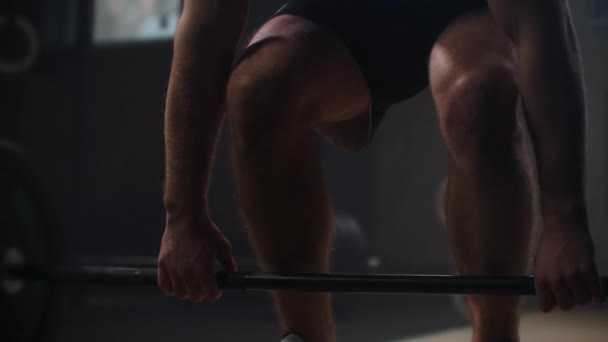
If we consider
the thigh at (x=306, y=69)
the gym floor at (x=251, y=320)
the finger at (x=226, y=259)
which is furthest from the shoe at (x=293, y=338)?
the gym floor at (x=251, y=320)

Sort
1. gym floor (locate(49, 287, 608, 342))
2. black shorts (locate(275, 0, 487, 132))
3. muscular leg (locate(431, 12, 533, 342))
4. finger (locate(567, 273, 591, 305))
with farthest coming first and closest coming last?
1. gym floor (locate(49, 287, 608, 342))
2. black shorts (locate(275, 0, 487, 132))
3. muscular leg (locate(431, 12, 533, 342))
4. finger (locate(567, 273, 591, 305))

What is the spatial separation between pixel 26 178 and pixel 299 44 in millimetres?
698

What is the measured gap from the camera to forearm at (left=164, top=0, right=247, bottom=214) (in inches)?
31.8

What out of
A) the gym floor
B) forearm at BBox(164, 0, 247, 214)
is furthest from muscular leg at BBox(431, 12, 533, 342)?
the gym floor

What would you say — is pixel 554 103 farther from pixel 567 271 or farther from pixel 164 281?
pixel 164 281

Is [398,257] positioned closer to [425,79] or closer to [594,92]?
[594,92]

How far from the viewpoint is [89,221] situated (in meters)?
2.35

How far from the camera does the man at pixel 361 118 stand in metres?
0.69

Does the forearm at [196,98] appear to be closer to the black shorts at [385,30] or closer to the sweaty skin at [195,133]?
the sweaty skin at [195,133]

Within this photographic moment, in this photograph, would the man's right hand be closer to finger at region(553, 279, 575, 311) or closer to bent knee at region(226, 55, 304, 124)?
bent knee at region(226, 55, 304, 124)

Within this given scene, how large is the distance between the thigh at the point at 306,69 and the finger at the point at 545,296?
313 mm

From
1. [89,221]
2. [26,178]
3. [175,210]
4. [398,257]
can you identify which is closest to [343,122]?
[175,210]

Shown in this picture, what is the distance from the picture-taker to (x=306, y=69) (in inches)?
31.3

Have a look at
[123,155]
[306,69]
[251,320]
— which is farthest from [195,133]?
[123,155]
